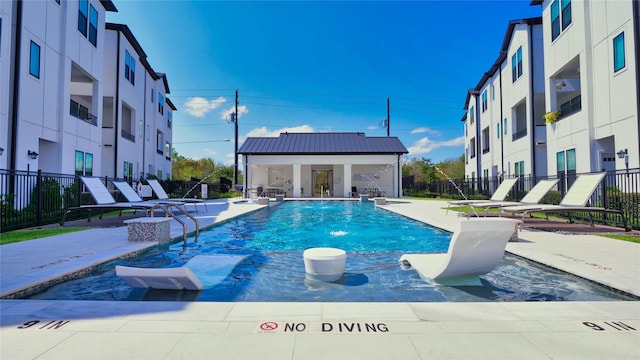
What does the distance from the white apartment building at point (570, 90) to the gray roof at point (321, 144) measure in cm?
762

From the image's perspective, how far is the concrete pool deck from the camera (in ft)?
6.57

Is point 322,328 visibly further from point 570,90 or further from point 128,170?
point 128,170

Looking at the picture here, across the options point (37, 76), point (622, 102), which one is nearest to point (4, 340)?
point (37, 76)

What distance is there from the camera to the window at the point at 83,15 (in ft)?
42.8

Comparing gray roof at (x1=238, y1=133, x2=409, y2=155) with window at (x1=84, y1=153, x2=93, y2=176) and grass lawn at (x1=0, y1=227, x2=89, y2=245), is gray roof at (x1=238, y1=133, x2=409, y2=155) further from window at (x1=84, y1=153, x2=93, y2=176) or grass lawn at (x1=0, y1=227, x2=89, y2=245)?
grass lawn at (x1=0, y1=227, x2=89, y2=245)

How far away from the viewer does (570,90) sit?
47.2ft

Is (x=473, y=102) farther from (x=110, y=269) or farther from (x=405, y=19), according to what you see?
(x=110, y=269)

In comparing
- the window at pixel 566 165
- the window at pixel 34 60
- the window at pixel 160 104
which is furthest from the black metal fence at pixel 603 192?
the window at pixel 160 104

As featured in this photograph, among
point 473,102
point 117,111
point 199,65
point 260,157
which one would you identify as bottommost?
point 260,157

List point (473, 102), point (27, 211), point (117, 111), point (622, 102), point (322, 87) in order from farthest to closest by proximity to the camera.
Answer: point (322, 87) < point (473, 102) < point (117, 111) < point (622, 102) < point (27, 211)

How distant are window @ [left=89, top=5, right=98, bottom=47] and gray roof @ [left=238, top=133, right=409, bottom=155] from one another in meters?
11.4

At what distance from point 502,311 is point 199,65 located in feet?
88.1

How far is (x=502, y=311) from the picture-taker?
2744 millimetres

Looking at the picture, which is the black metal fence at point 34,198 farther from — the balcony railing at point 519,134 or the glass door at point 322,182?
the balcony railing at point 519,134
